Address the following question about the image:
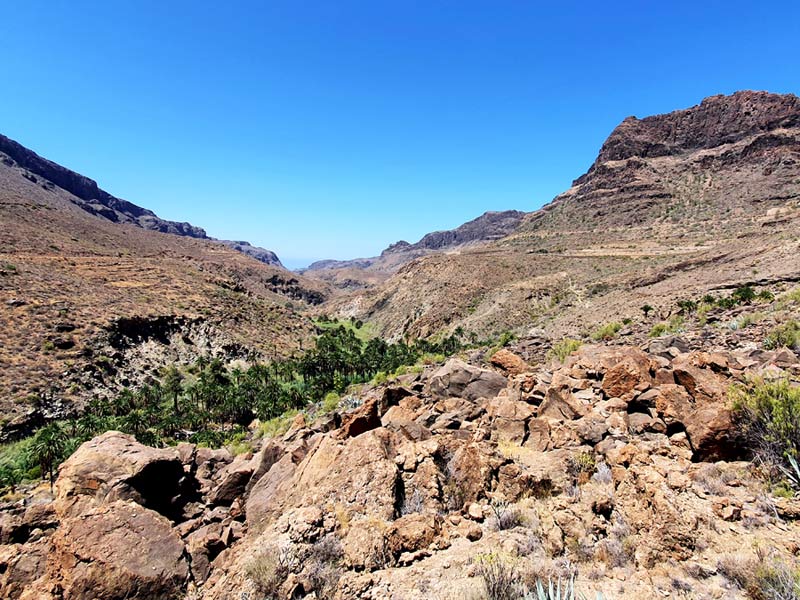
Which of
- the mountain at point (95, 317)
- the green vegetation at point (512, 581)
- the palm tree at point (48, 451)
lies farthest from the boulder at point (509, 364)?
the mountain at point (95, 317)

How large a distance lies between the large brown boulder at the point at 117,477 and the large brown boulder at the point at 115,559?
263 centimetres

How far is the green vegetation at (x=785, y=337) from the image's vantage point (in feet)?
39.8

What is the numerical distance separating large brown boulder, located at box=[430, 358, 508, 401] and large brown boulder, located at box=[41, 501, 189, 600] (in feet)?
30.5

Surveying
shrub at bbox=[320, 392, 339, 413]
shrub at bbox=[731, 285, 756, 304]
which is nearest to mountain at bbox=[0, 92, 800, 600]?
shrub at bbox=[320, 392, 339, 413]

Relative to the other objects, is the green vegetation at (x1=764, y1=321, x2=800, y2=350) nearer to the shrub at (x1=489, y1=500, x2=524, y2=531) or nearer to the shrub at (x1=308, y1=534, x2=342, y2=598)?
the shrub at (x1=489, y1=500, x2=524, y2=531)

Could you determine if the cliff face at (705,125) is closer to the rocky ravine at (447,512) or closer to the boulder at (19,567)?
the rocky ravine at (447,512)

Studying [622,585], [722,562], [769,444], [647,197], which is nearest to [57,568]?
[622,585]

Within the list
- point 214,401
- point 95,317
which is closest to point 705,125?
point 214,401

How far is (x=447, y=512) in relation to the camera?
6762mm

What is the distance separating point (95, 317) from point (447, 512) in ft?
202

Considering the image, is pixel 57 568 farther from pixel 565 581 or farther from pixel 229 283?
pixel 229 283

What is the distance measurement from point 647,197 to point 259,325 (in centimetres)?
10328

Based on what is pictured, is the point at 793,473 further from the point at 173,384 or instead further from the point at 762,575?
the point at 173,384

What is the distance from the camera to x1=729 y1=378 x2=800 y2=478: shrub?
6.42 metres
